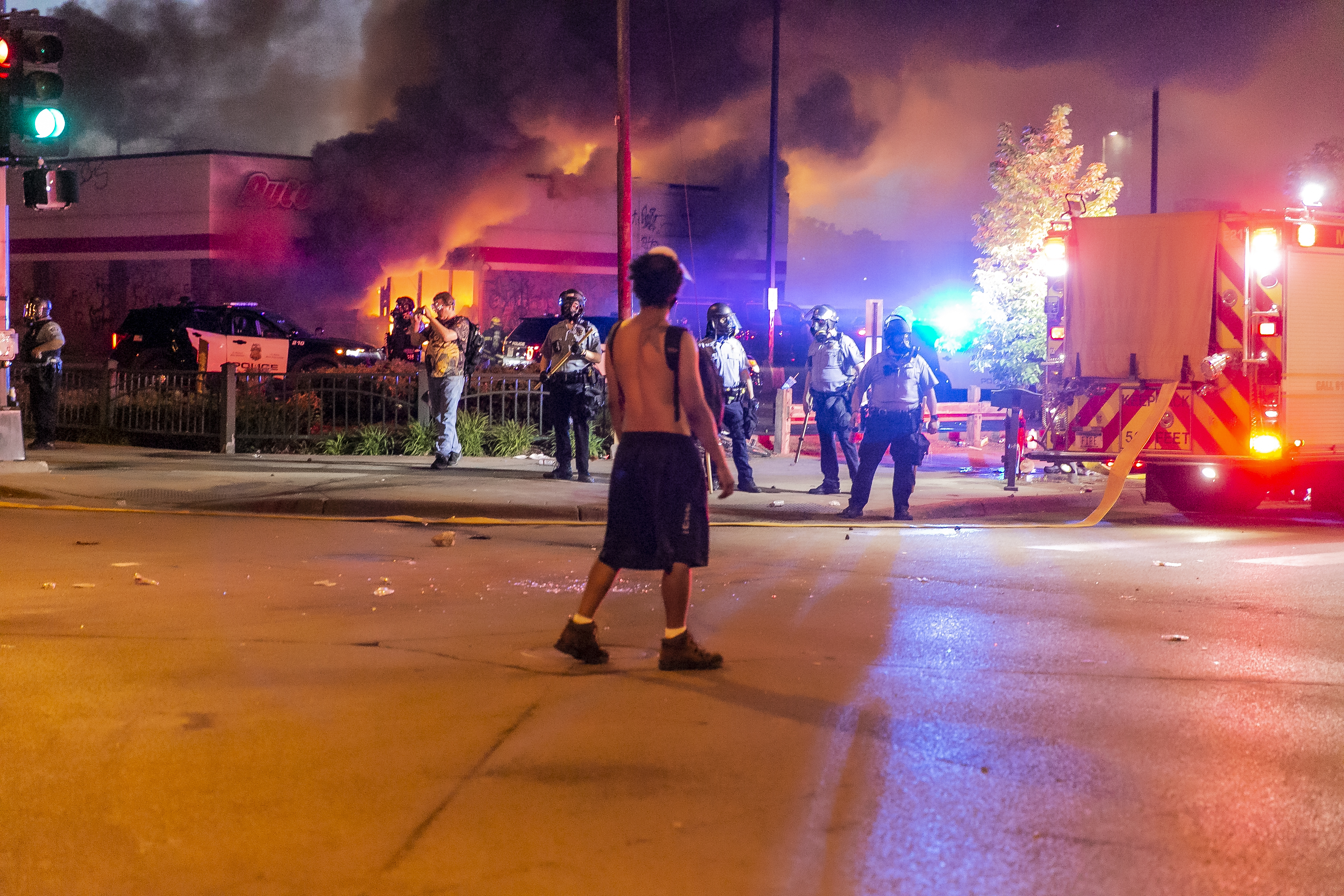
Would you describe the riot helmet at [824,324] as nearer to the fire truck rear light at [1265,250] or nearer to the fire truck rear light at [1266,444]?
the fire truck rear light at [1265,250]

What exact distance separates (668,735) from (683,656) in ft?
3.08

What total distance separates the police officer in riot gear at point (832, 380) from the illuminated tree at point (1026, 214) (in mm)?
10114

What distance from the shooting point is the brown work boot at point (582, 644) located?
565 centimetres

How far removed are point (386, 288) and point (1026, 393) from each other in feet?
69.1

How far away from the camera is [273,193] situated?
3400 cm

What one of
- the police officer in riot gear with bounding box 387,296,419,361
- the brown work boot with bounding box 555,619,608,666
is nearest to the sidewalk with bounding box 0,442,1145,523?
the brown work boot with bounding box 555,619,608,666

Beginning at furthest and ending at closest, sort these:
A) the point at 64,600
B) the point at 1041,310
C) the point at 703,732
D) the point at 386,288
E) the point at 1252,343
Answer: the point at 386,288 → the point at 1041,310 → the point at 1252,343 → the point at 64,600 → the point at 703,732

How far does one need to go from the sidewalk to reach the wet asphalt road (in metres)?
2.96

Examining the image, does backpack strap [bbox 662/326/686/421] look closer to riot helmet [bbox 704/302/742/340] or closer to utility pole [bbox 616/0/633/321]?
riot helmet [bbox 704/302/742/340]

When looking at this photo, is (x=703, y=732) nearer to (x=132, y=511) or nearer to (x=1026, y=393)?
(x=132, y=511)

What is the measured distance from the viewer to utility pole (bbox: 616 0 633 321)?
45.2 feet

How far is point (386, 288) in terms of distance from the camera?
33719mm

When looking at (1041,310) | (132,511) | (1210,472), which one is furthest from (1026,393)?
(132,511)

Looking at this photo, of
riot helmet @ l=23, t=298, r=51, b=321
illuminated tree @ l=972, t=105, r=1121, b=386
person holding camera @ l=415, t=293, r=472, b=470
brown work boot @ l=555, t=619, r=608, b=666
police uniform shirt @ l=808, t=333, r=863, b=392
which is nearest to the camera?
brown work boot @ l=555, t=619, r=608, b=666
